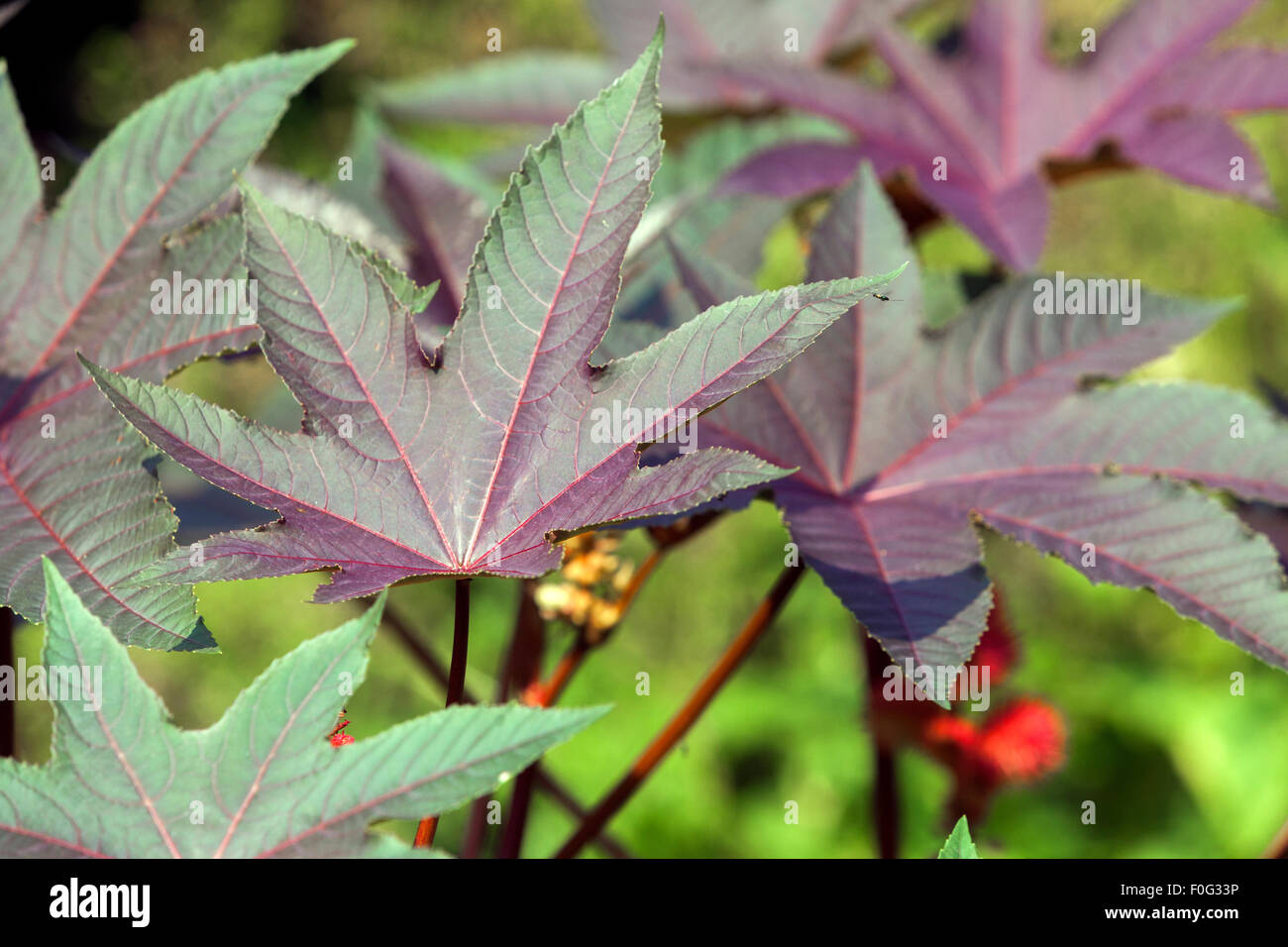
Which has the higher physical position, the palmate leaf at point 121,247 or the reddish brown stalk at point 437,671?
the palmate leaf at point 121,247

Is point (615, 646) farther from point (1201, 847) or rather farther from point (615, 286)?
point (615, 286)

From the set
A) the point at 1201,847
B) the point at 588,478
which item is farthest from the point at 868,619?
the point at 1201,847

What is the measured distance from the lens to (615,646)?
2816mm

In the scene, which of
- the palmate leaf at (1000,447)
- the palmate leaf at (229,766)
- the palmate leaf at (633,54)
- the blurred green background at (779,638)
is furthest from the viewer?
the blurred green background at (779,638)

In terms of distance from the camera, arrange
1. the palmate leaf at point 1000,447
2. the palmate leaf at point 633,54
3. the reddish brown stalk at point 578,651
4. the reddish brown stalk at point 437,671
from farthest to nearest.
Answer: the palmate leaf at point 633,54, the reddish brown stalk at point 437,671, the reddish brown stalk at point 578,651, the palmate leaf at point 1000,447

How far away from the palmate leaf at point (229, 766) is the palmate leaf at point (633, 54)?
788mm

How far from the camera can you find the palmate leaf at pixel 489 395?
18.1 inches

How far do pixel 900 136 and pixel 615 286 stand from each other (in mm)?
515

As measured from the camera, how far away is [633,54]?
3.79 feet

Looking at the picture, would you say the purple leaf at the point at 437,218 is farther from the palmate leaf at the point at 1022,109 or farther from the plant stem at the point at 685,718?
the plant stem at the point at 685,718

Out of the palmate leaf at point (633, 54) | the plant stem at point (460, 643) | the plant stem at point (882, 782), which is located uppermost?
the palmate leaf at point (633, 54)

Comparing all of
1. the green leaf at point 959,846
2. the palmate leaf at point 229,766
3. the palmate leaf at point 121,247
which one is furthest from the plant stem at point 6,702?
the green leaf at point 959,846

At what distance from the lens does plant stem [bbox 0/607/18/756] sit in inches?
24.9

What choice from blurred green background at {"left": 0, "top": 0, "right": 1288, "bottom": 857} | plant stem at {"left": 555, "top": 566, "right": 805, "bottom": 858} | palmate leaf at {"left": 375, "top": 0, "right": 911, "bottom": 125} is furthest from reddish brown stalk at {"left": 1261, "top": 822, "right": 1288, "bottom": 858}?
palmate leaf at {"left": 375, "top": 0, "right": 911, "bottom": 125}
